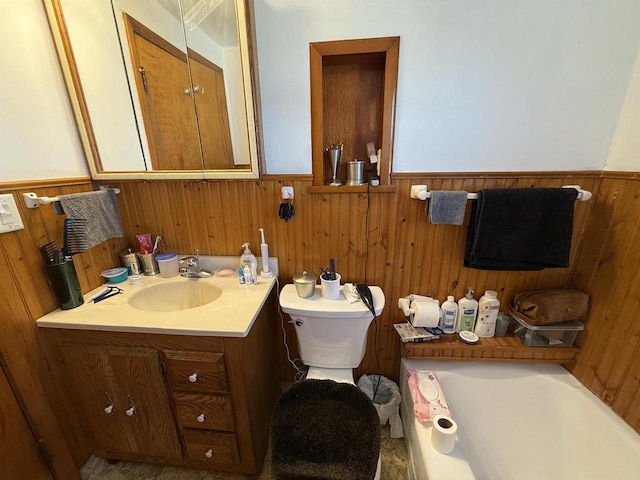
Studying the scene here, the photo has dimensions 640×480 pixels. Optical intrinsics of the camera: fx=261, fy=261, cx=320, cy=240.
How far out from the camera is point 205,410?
3.51 feet

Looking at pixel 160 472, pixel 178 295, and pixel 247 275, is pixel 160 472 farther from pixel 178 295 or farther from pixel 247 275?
pixel 247 275

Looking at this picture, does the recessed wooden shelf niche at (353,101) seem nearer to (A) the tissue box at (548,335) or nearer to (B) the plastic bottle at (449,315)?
(B) the plastic bottle at (449,315)

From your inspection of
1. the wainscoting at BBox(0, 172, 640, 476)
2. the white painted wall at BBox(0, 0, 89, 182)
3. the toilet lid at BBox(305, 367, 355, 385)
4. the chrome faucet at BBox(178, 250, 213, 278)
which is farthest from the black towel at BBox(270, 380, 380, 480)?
the white painted wall at BBox(0, 0, 89, 182)

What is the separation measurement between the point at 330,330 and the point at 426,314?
1.56ft

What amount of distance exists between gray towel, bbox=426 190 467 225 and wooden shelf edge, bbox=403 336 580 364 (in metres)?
Answer: 0.63

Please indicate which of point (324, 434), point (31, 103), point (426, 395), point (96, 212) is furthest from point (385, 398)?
point (31, 103)

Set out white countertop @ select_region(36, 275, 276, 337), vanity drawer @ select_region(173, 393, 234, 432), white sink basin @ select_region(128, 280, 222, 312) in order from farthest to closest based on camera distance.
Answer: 1. white sink basin @ select_region(128, 280, 222, 312)
2. vanity drawer @ select_region(173, 393, 234, 432)
3. white countertop @ select_region(36, 275, 276, 337)

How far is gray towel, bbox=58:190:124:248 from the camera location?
3.56 feet

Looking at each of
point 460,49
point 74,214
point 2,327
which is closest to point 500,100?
point 460,49

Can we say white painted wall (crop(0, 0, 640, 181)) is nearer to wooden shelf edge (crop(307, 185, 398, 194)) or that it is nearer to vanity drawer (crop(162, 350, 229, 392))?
wooden shelf edge (crop(307, 185, 398, 194))

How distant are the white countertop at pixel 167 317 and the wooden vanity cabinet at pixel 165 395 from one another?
4 centimetres

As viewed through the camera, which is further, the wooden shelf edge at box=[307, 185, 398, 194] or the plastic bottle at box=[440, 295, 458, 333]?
the plastic bottle at box=[440, 295, 458, 333]

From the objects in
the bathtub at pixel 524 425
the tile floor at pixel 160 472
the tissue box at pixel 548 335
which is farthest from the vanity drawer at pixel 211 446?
the tissue box at pixel 548 335

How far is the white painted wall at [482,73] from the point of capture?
1008 millimetres
